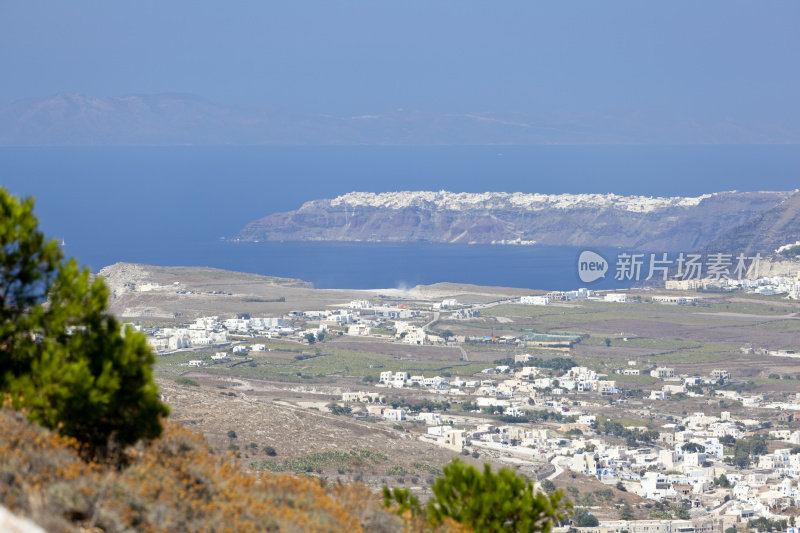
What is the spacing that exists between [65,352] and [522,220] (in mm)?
122332

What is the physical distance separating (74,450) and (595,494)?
2134cm

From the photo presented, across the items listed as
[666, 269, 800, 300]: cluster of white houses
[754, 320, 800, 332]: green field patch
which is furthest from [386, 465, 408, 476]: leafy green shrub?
[666, 269, 800, 300]: cluster of white houses

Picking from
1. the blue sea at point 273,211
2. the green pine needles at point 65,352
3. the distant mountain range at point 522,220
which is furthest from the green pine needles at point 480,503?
the distant mountain range at point 522,220

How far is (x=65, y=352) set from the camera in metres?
7.93

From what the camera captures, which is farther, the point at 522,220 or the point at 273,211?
the point at 273,211

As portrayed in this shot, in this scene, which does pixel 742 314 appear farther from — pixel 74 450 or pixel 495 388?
pixel 74 450

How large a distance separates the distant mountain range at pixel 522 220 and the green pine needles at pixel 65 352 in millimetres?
106504

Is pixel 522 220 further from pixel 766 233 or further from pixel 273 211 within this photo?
pixel 273 211

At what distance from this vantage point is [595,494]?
2748 cm

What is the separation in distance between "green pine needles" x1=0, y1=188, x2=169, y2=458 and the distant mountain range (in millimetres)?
106504

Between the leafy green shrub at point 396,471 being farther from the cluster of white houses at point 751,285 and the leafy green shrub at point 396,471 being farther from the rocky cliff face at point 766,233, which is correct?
the rocky cliff face at point 766,233

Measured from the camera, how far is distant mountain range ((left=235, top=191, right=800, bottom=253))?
11975cm

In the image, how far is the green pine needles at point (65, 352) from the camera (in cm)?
775

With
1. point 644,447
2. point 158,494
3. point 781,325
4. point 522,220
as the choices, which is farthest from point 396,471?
point 522,220
